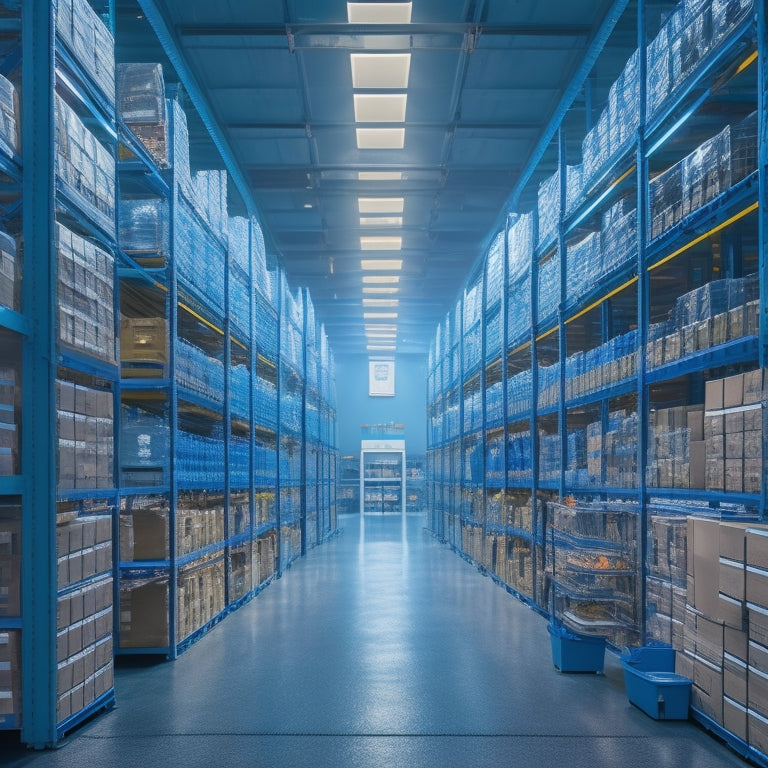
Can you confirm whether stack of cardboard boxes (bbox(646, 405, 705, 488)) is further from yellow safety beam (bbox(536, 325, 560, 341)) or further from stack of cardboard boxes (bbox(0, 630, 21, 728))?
stack of cardboard boxes (bbox(0, 630, 21, 728))

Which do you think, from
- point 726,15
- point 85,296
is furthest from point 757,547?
point 85,296

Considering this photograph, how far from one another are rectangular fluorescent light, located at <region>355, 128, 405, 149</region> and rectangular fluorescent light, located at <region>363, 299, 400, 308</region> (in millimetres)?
9367

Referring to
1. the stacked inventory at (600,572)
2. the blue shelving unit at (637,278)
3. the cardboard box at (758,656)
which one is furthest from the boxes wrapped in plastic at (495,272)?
the cardboard box at (758,656)

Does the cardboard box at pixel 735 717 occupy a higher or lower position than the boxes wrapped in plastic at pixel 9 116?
lower

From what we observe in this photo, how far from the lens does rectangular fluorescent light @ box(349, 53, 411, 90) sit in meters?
8.12

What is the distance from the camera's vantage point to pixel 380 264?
16141mm

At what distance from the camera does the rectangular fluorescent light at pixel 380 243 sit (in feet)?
46.8

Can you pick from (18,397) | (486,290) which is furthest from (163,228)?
(486,290)

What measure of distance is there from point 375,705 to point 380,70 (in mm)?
6347

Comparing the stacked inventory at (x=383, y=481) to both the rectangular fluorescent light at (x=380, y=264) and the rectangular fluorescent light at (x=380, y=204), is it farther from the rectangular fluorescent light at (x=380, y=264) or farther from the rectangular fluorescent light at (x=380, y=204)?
the rectangular fluorescent light at (x=380, y=204)

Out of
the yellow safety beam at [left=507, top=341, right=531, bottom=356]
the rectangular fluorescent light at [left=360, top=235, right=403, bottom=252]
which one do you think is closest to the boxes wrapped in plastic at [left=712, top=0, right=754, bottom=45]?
the yellow safety beam at [left=507, top=341, right=531, bottom=356]

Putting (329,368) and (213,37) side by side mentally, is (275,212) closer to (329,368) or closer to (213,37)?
(213,37)

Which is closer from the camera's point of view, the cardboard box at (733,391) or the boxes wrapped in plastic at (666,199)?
the cardboard box at (733,391)

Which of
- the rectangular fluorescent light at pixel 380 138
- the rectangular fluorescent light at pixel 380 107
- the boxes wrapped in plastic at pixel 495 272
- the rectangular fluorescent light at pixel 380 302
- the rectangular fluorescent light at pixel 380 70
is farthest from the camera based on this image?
the rectangular fluorescent light at pixel 380 302
